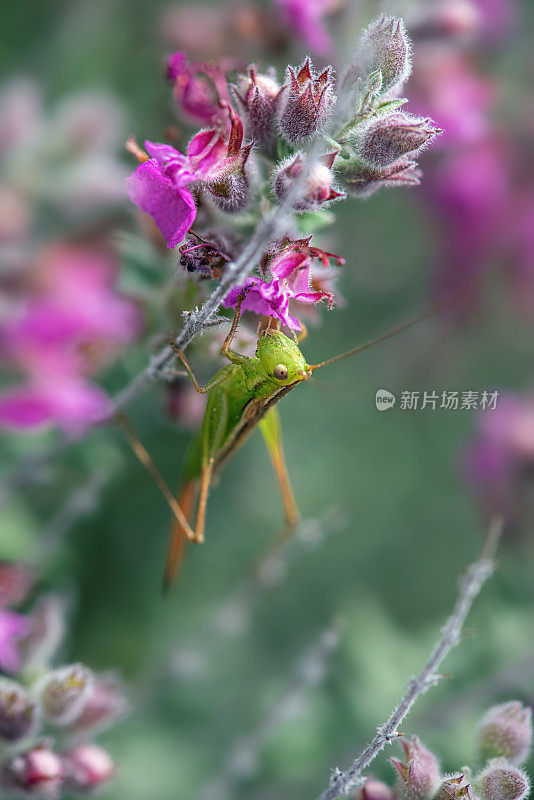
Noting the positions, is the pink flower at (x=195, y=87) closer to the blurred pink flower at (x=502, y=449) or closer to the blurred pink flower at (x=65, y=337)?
the blurred pink flower at (x=65, y=337)

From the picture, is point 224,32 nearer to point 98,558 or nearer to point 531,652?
point 98,558

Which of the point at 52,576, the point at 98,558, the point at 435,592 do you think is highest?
the point at 435,592

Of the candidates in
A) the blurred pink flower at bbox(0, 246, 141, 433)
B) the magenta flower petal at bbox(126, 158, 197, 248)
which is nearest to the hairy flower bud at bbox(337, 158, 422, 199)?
the magenta flower petal at bbox(126, 158, 197, 248)

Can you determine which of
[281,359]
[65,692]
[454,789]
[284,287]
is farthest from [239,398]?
[454,789]

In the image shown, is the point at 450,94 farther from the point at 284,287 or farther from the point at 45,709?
the point at 45,709

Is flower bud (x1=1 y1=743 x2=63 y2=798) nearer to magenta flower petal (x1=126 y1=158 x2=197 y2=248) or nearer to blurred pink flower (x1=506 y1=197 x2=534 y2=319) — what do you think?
magenta flower petal (x1=126 y1=158 x2=197 y2=248)

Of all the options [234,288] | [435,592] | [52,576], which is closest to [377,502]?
[435,592]
